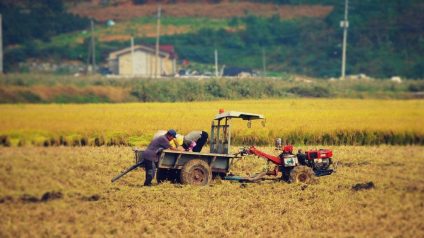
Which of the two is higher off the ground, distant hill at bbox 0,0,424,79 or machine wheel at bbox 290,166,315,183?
distant hill at bbox 0,0,424,79

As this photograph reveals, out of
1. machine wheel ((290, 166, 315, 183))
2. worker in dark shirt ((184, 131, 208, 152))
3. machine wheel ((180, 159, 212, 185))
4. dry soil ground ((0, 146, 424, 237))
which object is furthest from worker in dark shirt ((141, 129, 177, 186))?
machine wheel ((290, 166, 315, 183))

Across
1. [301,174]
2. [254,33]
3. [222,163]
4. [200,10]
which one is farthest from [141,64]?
[301,174]

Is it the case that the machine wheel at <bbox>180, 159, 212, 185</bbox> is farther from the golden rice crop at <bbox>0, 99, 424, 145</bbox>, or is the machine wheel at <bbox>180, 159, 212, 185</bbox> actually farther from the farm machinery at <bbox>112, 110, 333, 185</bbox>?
the golden rice crop at <bbox>0, 99, 424, 145</bbox>

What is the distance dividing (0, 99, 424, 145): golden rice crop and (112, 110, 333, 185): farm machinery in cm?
308

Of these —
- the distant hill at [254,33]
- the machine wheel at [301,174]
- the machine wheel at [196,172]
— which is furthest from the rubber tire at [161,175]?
the distant hill at [254,33]

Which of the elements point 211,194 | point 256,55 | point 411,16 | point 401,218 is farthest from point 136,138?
point 411,16

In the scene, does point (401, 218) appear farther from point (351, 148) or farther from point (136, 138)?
point (136, 138)

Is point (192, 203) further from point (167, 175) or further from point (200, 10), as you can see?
point (200, 10)

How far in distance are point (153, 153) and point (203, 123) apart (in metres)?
6.34

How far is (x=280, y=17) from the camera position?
66812mm

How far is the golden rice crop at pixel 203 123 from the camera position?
64.9 ft

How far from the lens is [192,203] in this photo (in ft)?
44.0

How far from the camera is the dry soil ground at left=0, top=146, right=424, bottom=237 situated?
9867 mm

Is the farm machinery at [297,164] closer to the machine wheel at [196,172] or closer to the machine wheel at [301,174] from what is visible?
the machine wheel at [301,174]
